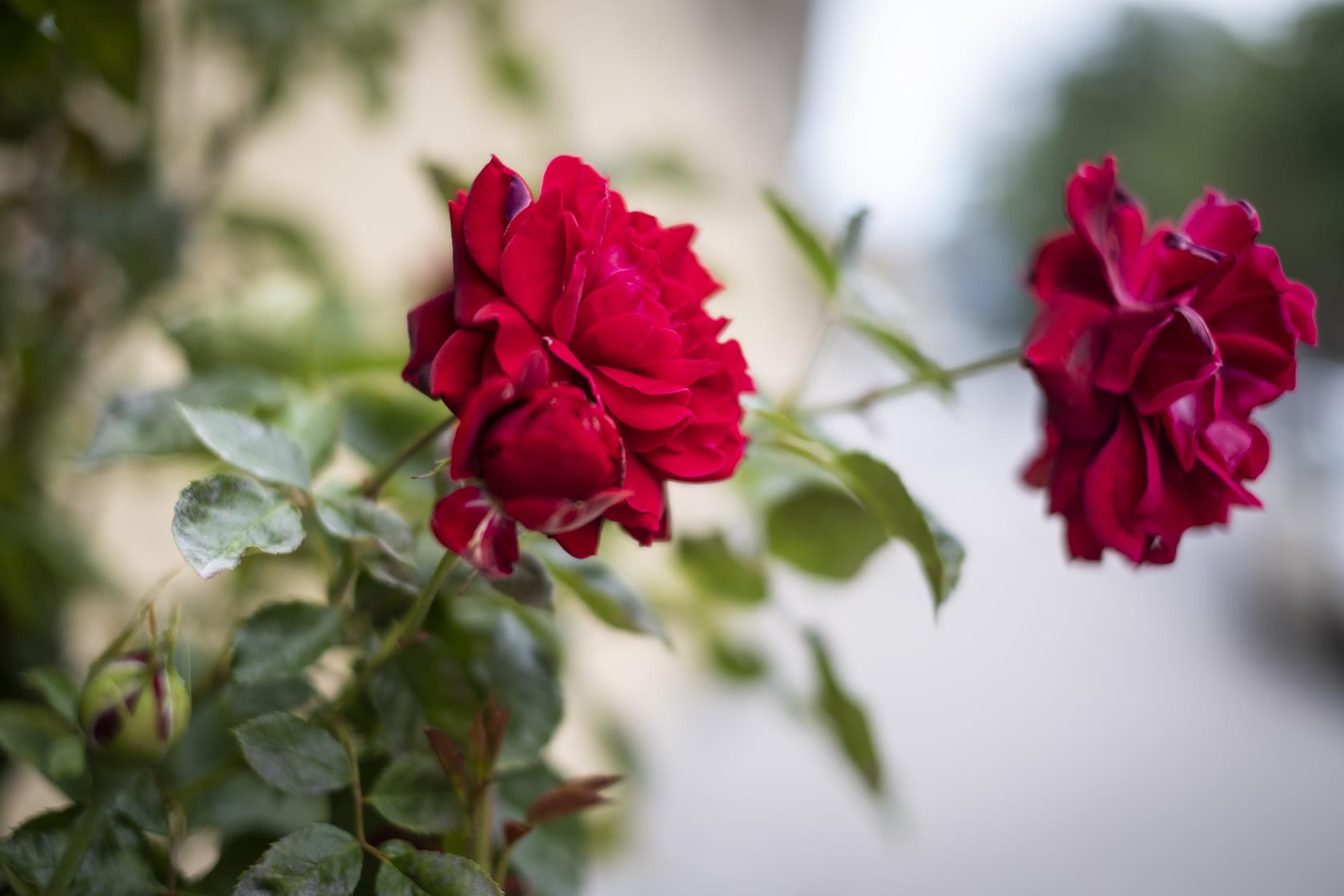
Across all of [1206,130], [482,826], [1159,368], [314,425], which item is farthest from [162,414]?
[1206,130]

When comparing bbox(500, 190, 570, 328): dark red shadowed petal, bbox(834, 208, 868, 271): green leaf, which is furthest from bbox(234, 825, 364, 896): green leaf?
bbox(834, 208, 868, 271): green leaf

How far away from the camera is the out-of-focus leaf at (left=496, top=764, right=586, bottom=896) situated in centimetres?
23

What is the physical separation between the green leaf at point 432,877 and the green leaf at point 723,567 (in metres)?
0.16

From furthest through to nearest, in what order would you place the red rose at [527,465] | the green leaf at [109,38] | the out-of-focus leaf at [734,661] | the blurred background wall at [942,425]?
the blurred background wall at [942,425]
the out-of-focus leaf at [734,661]
the green leaf at [109,38]
the red rose at [527,465]

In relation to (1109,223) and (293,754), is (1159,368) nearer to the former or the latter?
(1109,223)

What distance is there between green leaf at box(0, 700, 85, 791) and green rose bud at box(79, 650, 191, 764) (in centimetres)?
6

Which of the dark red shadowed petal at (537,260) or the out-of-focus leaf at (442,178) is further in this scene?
the out-of-focus leaf at (442,178)

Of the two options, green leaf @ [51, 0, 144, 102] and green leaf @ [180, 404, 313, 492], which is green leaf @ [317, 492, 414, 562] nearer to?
green leaf @ [180, 404, 313, 492]

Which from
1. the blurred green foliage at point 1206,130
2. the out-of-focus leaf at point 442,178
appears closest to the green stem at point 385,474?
the out-of-focus leaf at point 442,178

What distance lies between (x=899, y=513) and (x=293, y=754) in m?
0.14

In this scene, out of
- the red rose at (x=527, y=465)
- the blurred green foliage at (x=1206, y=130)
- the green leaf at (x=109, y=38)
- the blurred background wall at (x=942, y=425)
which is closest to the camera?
the red rose at (x=527, y=465)

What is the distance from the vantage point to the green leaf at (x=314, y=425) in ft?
0.78

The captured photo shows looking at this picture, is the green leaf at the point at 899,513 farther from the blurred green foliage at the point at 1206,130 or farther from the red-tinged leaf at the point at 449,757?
the blurred green foliage at the point at 1206,130

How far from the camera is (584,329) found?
16cm
